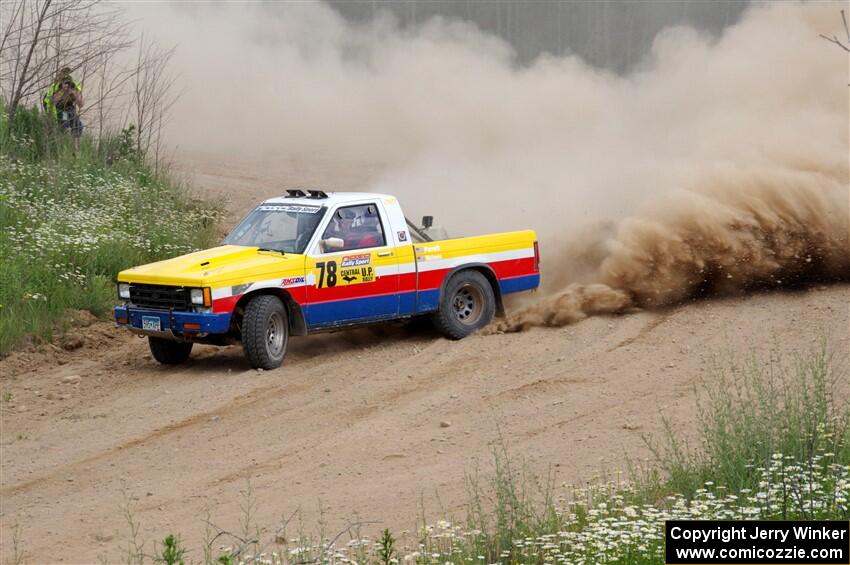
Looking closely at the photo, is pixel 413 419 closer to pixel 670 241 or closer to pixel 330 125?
pixel 670 241

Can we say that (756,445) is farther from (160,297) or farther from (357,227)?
(160,297)

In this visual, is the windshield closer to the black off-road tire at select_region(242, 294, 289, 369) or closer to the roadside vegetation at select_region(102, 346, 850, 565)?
the black off-road tire at select_region(242, 294, 289, 369)

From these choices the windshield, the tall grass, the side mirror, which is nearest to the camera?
the tall grass

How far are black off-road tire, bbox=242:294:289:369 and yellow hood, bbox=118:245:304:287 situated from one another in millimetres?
296

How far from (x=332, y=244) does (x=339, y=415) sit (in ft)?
7.48

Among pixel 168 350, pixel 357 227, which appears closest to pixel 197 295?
pixel 168 350

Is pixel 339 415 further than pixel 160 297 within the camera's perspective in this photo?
No

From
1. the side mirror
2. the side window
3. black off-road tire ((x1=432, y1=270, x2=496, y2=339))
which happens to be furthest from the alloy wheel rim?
the side mirror

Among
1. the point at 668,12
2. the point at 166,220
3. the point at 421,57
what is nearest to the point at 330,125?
the point at 421,57

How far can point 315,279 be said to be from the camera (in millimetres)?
13117

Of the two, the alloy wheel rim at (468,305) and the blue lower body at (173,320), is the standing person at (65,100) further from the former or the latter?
the alloy wheel rim at (468,305)

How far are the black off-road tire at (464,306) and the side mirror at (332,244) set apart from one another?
1524mm

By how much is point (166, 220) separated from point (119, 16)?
14343mm

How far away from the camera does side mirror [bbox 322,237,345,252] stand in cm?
1316
